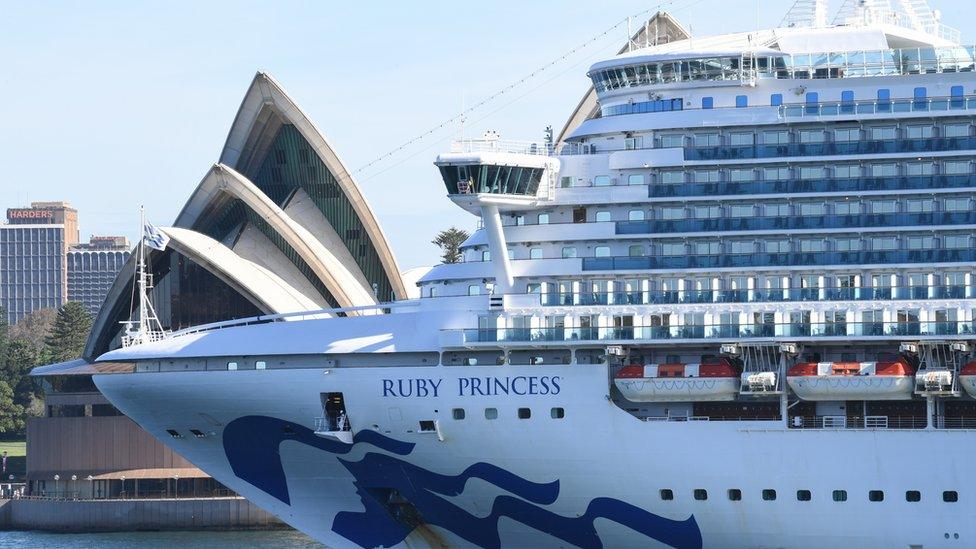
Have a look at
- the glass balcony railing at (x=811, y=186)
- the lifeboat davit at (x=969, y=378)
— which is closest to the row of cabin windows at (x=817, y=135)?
the glass balcony railing at (x=811, y=186)

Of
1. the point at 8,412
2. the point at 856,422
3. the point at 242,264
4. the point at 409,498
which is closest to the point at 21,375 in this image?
the point at 8,412

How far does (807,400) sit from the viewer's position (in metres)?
34.6

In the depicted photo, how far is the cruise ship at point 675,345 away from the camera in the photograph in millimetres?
34094

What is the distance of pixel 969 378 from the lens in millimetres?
33531

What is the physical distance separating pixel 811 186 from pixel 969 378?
468cm

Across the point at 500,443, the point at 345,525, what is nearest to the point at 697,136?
the point at 500,443

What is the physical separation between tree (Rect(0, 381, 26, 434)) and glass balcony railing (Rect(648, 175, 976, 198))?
2202 inches

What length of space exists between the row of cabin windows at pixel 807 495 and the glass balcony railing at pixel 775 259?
13.6 ft

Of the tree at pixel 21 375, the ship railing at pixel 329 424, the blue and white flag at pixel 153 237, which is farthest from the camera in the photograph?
the tree at pixel 21 375

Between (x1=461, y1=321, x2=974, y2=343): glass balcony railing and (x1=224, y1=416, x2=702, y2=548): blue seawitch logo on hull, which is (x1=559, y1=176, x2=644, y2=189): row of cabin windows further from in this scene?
(x1=224, y1=416, x2=702, y2=548): blue seawitch logo on hull

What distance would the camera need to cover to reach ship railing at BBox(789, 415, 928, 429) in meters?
34.4

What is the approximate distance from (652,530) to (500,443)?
3088mm

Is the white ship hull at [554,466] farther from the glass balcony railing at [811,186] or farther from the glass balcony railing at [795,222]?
the glass balcony railing at [811,186]

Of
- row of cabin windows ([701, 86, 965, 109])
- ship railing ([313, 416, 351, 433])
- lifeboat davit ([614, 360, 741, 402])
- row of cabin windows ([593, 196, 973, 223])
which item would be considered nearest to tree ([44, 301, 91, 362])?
ship railing ([313, 416, 351, 433])
